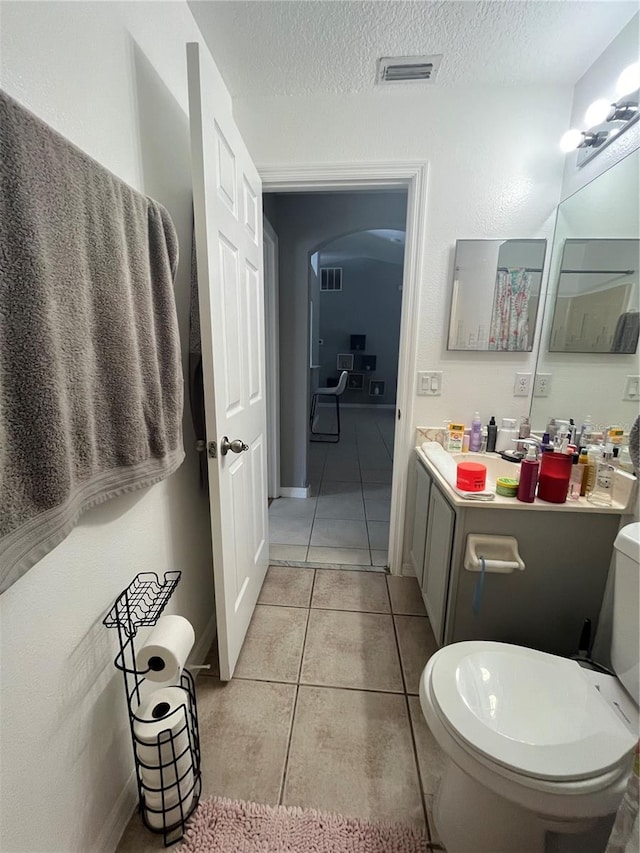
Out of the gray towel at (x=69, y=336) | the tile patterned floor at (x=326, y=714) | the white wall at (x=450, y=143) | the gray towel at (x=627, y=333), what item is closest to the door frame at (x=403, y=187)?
the white wall at (x=450, y=143)

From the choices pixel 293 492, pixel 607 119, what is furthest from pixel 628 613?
pixel 293 492

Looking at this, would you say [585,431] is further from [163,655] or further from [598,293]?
[163,655]

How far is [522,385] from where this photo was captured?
1.73m

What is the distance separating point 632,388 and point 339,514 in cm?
194

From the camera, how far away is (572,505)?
114 centimetres

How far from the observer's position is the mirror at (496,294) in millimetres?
1617

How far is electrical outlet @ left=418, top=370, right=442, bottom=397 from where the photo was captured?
5.75 feet

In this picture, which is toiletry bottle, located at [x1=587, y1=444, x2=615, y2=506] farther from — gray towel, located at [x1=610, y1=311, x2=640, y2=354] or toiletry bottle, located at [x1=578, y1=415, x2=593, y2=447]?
gray towel, located at [x1=610, y1=311, x2=640, y2=354]

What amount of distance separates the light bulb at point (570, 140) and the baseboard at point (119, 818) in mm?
2618

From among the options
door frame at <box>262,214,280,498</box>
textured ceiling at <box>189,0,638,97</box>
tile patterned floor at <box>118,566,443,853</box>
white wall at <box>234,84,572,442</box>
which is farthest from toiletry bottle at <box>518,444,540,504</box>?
door frame at <box>262,214,280,498</box>

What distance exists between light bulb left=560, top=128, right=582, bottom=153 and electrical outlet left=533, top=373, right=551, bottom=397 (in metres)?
0.95

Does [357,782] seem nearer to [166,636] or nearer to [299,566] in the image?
[166,636]

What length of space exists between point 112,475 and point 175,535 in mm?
511

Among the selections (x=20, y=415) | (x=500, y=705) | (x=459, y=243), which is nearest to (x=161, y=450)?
(x=20, y=415)
